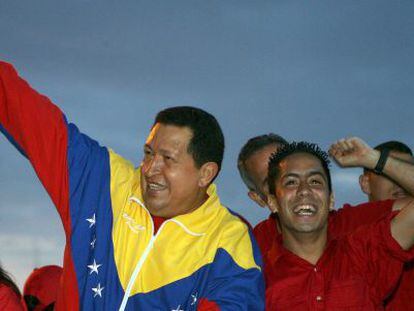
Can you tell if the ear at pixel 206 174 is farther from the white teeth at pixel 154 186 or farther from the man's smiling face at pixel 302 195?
the man's smiling face at pixel 302 195

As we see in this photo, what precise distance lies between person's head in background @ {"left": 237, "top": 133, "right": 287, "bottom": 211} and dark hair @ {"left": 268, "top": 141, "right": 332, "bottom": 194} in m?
0.71

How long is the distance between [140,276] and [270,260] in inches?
41.6

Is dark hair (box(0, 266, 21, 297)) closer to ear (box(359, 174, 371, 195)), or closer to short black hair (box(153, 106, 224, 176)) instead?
short black hair (box(153, 106, 224, 176))

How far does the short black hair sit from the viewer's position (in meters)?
5.14

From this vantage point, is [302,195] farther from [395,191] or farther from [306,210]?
[395,191]

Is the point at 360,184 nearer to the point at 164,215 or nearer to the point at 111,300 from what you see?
the point at 164,215

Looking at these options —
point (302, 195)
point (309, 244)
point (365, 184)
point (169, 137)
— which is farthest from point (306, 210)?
point (365, 184)

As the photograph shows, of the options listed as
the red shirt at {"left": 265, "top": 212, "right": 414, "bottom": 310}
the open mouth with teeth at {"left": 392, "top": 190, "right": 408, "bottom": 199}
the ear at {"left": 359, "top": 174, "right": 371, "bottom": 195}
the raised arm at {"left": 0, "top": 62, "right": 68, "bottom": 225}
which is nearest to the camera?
the raised arm at {"left": 0, "top": 62, "right": 68, "bottom": 225}

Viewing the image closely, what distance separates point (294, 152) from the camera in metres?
5.64

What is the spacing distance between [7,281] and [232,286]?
52.9 inches

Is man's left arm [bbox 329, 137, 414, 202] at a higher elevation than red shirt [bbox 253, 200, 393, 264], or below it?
higher

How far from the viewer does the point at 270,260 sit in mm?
5363

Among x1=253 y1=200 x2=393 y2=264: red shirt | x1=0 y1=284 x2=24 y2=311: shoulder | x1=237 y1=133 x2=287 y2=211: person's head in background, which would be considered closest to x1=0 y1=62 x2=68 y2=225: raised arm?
x1=0 y1=284 x2=24 y2=311: shoulder

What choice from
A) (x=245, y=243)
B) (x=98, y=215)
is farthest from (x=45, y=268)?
(x=245, y=243)
